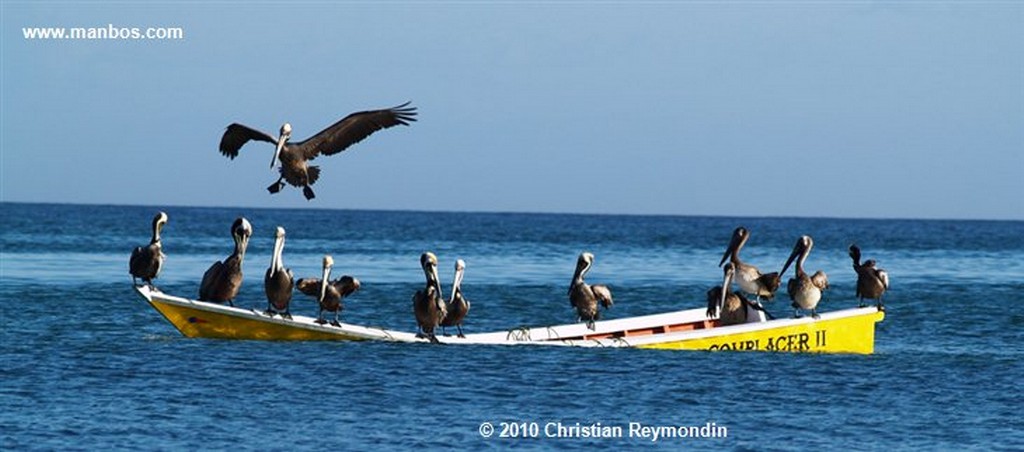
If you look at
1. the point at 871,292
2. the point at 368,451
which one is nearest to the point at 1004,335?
the point at 871,292

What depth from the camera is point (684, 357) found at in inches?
872

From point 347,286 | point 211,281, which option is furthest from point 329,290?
point 211,281

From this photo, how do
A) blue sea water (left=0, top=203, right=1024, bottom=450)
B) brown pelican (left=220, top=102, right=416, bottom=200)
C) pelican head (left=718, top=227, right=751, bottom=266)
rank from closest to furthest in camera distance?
blue sea water (left=0, top=203, right=1024, bottom=450) → brown pelican (left=220, top=102, right=416, bottom=200) → pelican head (left=718, top=227, right=751, bottom=266)

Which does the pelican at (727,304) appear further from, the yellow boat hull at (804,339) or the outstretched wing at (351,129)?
the outstretched wing at (351,129)

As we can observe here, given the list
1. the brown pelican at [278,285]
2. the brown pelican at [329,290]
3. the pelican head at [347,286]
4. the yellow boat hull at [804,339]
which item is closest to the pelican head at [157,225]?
the brown pelican at [278,285]

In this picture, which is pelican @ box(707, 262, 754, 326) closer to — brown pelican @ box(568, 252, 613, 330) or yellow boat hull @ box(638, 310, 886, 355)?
yellow boat hull @ box(638, 310, 886, 355)

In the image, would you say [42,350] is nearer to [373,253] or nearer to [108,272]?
[108,272]

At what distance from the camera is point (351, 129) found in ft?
69.7

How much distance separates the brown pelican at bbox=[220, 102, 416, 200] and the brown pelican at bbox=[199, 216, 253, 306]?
1711 mm

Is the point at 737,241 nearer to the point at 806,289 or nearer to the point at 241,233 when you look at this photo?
the point at 806,289

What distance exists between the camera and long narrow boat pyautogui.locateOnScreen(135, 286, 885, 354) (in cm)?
2250

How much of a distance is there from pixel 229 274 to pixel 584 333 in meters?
4.38
